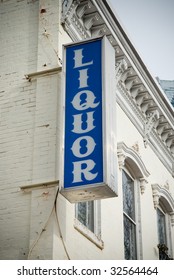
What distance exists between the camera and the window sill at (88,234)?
42.5ft

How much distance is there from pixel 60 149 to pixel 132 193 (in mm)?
4962

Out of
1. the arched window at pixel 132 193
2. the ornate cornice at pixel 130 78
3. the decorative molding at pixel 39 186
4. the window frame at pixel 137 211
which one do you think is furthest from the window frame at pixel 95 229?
the ornate cornice at pixel 130 78

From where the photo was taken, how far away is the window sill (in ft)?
42.5

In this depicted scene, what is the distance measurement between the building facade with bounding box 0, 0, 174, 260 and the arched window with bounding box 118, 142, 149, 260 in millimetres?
22

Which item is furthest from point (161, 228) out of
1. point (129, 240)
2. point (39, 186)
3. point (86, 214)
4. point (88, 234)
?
point (39, 186)

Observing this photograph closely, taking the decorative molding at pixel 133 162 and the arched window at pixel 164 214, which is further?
the arched window at pixel 164 214

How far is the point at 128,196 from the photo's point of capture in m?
16.6

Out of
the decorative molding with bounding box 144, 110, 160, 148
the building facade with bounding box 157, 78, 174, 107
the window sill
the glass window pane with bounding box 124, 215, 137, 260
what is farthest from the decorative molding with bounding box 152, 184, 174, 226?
the building facade with bounding box 157, 78, 174, 107

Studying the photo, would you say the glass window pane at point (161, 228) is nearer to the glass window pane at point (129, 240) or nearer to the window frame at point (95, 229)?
the glass window pane at point (129, 240)

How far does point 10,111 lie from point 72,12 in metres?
2.55

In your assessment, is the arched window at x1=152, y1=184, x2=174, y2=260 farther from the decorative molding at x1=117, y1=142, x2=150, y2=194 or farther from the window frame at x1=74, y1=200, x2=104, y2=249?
the window frame at x1=74, y1=200, x2=104, y2=249

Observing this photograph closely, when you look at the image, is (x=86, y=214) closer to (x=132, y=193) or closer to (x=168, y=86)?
(x=132, y=193)

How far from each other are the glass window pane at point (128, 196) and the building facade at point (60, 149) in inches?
1.0

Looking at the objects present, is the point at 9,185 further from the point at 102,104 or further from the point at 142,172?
the point at 142,172
